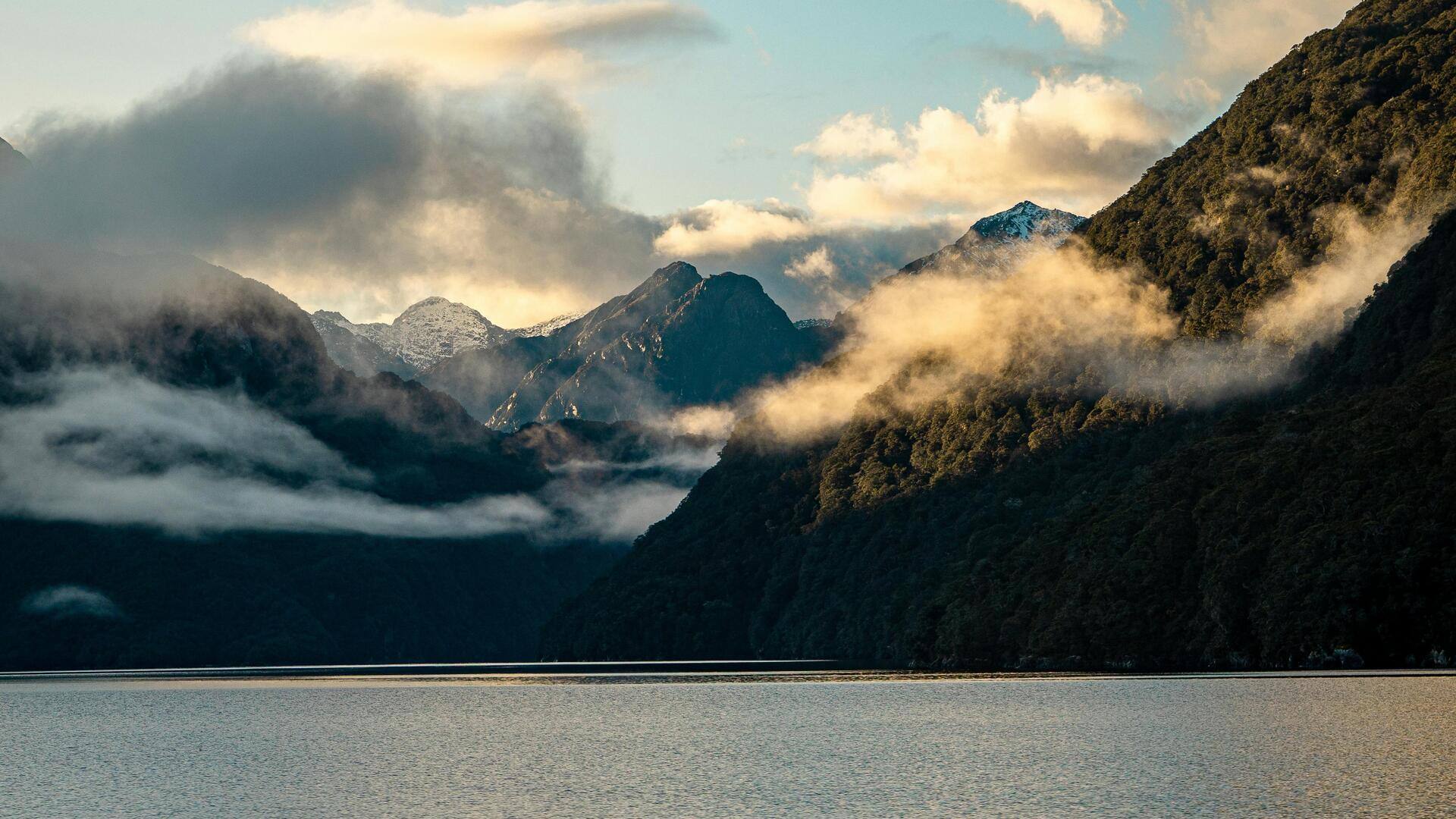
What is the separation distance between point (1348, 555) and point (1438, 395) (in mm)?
32821

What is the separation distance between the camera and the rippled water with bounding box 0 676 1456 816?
55125 mm

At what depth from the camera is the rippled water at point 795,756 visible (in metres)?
55.1

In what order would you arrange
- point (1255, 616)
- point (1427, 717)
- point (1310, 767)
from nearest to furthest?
point (1310, 767) < point (1427, 717) < point (1255, 616)

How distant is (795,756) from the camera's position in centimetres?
7512

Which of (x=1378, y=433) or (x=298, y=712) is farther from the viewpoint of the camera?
(x=1378, y=433)

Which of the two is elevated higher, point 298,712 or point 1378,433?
point 1378,433

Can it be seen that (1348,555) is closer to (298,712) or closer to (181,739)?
(298,712)

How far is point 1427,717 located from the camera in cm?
7969

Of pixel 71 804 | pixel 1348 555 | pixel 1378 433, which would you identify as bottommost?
pixel 71 804

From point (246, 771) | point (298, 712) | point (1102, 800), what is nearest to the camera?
point (1102, 800)

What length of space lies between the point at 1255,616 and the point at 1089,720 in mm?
93238

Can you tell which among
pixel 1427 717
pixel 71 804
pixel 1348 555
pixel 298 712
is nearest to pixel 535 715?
pixel 298 712

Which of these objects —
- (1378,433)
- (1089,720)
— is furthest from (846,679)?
(1089,720)

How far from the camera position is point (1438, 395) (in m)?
183
